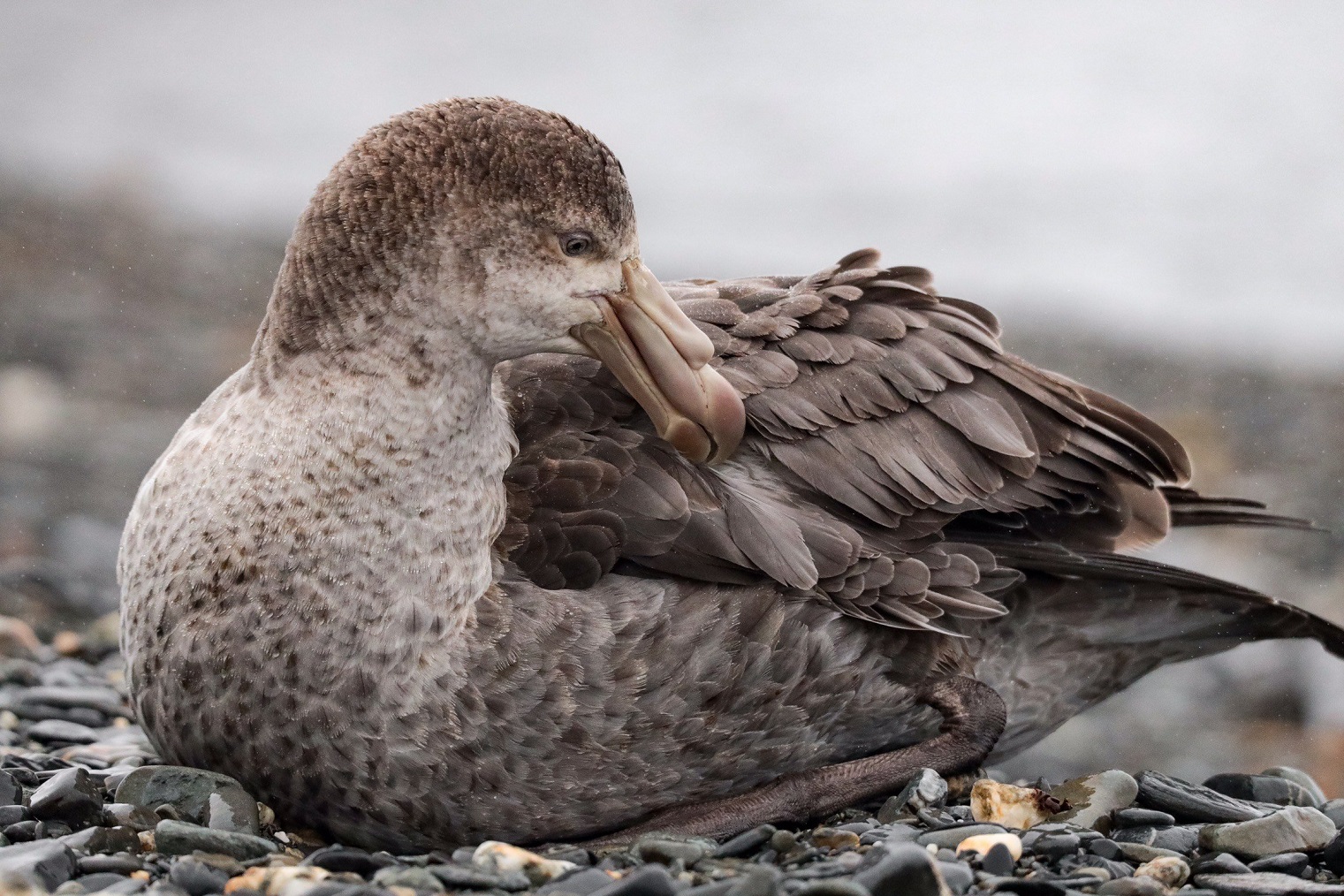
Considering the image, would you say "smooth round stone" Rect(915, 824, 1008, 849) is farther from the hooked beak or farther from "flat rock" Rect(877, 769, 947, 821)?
the hooked beak

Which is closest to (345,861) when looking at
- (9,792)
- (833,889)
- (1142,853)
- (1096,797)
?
(9,792)

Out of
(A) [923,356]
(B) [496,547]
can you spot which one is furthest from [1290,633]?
(B) [496,547]

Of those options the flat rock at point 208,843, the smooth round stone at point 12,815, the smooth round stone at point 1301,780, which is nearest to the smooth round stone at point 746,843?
the flat rock at point 208,843

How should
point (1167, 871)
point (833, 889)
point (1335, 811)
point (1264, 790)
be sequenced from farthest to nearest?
point (1264, 790)
point (1335, 811)
point (1167, 871)
point (833, 889)

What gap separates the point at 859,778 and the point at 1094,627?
1212 mm

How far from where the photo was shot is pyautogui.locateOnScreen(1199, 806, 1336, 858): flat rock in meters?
4.25

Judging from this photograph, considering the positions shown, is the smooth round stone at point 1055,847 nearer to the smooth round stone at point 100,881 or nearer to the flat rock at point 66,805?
the smooth round stone at point 100,881

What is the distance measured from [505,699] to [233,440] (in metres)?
1.01

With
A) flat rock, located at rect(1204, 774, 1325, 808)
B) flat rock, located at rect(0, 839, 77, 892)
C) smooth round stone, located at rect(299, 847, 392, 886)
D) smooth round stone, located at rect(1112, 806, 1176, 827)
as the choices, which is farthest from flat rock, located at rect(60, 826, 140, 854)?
flat rock, located at rect(1204, 774, 1325, 808)

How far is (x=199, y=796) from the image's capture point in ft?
13.7

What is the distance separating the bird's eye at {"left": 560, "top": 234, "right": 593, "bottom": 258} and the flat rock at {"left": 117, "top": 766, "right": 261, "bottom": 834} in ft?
5.45

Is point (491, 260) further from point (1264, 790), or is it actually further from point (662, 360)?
point (1264, 790)

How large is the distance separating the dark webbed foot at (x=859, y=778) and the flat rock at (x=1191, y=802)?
1.65 feet

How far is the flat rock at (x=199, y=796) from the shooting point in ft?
13.6
